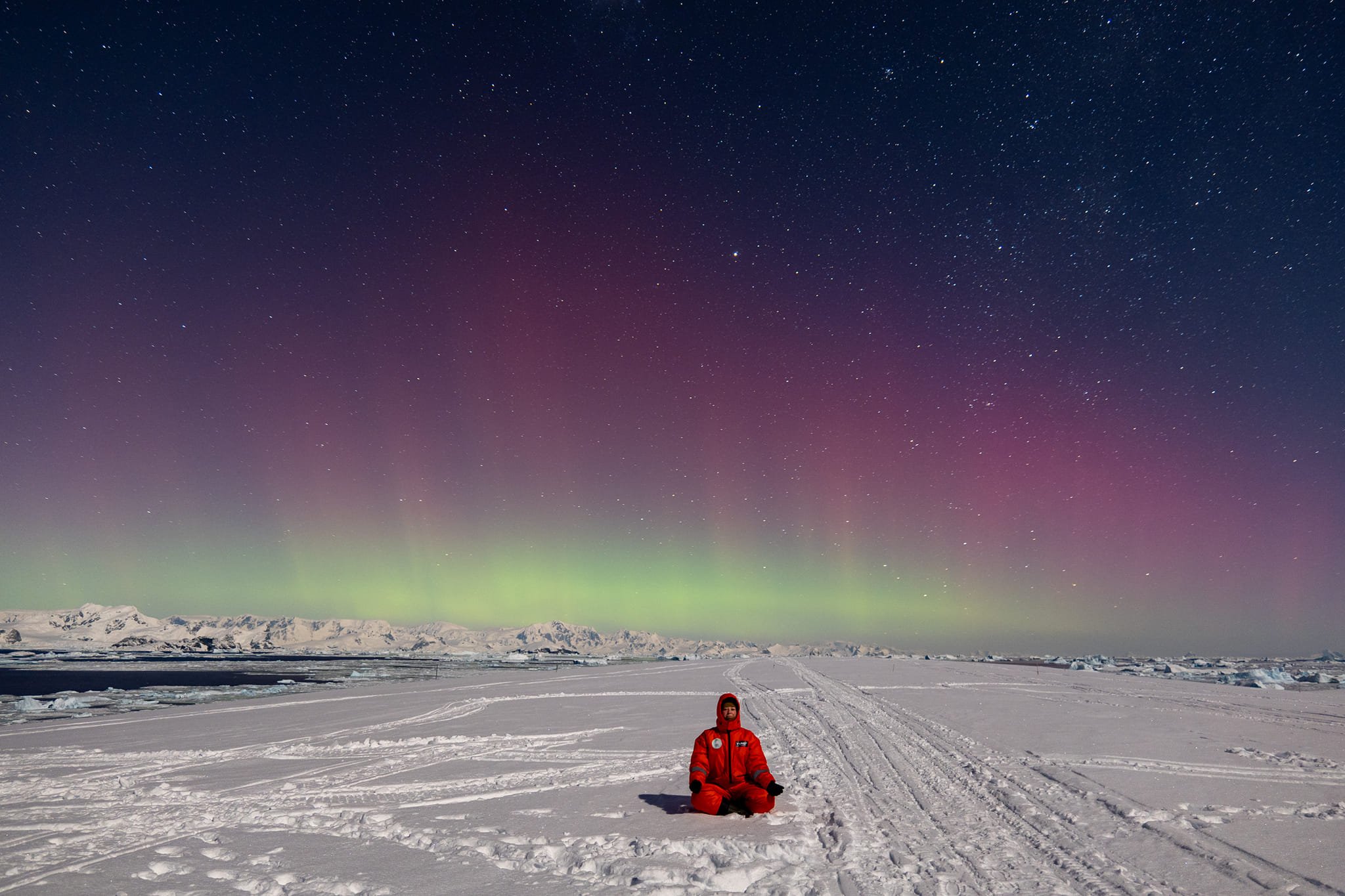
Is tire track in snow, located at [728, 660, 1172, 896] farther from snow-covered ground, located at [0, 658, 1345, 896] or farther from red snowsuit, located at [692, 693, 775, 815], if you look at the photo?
red snowsuit, located at [692, 693, 775, 815]

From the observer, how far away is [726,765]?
7.22 meters

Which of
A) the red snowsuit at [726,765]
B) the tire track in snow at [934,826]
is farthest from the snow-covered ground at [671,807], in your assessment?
the red snowsuit at [726,765]

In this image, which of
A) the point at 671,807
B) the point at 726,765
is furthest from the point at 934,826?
the point at 671,807

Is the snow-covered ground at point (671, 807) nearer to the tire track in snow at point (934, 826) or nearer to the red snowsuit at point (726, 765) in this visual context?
the tire track in snow at point (934, 826)

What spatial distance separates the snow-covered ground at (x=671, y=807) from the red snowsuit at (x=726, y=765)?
0.30 m

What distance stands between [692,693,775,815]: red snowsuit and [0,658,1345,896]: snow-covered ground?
12.0 inches

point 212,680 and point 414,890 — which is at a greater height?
point 414,890

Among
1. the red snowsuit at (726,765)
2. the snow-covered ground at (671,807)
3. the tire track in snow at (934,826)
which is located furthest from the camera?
the red snowsuit at (726,765)

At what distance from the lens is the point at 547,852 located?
237 inches

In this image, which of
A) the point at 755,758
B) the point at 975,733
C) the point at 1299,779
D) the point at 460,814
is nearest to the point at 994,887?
the point at 755,758

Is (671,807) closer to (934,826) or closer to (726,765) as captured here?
(726,765)

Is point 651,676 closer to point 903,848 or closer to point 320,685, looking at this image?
point 320,685

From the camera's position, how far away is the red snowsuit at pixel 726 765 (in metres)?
7.00

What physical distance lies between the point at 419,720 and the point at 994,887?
14.7 meters
